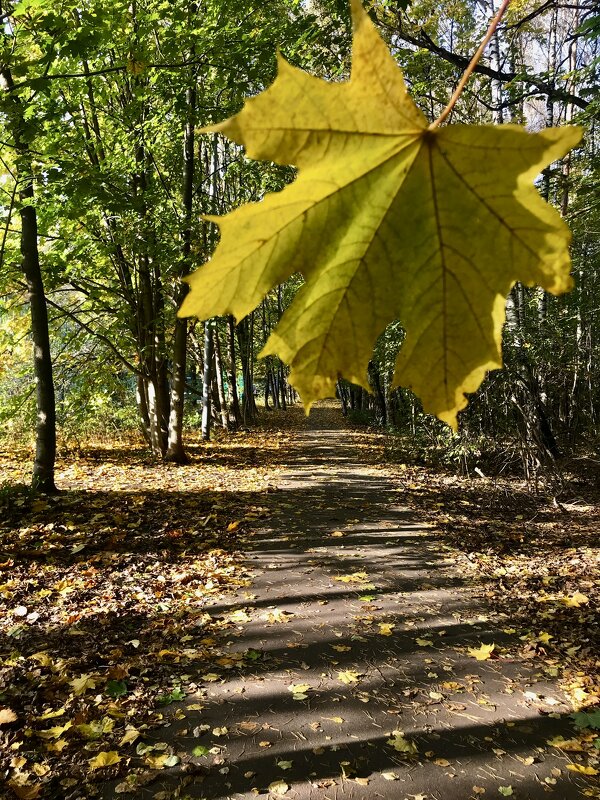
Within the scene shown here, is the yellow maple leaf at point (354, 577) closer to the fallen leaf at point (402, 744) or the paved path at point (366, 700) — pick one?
the paved path at point (366, 700)

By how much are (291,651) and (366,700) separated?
84 cm

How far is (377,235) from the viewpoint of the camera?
2.34 feet

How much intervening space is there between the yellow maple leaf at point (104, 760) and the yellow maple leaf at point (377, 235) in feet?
11.6

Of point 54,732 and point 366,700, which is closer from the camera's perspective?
point 54,732

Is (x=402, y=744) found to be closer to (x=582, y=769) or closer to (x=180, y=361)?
(x=582, y=769)

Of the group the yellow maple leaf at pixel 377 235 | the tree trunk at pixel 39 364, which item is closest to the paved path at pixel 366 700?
the yellow maple leaf at pixel 377 235

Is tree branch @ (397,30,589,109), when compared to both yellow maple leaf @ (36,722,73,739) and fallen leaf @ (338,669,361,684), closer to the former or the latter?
fallen leaf @ (338,669,361,684)

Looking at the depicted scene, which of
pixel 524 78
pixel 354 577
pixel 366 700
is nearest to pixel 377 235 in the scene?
pixel 366 700

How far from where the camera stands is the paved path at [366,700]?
320 centimetres

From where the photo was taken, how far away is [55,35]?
527cm

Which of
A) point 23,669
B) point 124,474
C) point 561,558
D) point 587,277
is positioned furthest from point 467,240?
point 587,277

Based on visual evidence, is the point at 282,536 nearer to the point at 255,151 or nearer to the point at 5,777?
the point at 5,777

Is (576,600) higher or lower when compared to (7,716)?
lower

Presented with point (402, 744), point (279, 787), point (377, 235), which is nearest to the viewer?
point (377, 235)
